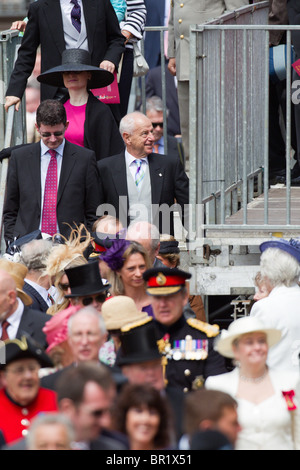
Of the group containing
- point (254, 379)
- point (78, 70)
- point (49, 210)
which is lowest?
point (254, 379)

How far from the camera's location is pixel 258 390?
675 cm

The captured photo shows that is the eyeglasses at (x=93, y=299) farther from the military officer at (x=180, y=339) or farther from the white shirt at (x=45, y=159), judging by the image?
the white shirt at (x=45, y=159)

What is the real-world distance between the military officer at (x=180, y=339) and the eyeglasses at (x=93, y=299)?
2.24ft

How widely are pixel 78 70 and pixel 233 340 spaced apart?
3.97 metres

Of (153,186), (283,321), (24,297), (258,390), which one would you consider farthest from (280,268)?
(153,186)

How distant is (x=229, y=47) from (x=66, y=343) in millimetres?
3029

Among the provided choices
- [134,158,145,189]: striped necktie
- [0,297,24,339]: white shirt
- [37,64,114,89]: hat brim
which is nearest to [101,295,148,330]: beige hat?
[0,297,24,339]: white shirt

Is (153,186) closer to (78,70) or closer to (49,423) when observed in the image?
(78,70)

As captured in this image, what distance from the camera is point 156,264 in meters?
8.93

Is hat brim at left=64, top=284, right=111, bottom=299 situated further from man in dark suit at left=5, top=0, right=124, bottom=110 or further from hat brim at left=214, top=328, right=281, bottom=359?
man in dark suit at left=5, top=0, right=124, bottom=110

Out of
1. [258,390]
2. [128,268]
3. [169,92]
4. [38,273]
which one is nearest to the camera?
[258,390]

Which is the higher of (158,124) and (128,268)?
(158,124)

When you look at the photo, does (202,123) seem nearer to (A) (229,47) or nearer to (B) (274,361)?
(A) (229,47)

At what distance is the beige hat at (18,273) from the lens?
838cm
